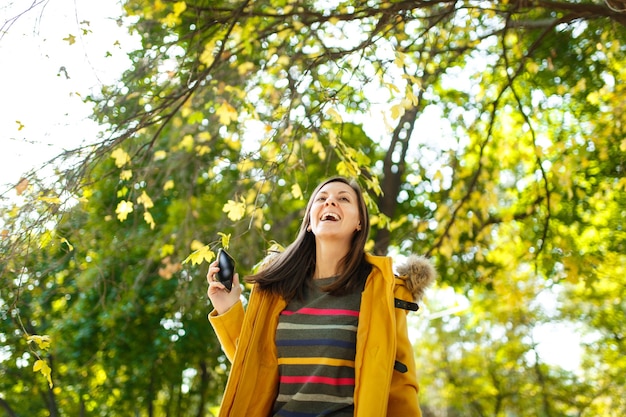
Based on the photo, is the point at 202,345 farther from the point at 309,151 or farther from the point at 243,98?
the point at 243,98

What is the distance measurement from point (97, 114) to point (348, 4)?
1589mm

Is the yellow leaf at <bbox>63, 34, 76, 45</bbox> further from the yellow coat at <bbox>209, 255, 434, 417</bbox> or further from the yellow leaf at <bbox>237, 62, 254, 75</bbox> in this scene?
the yellow leaf at <bbox>237, 62, 254, 75</bbox>

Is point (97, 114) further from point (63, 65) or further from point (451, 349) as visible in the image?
point (451, 349)

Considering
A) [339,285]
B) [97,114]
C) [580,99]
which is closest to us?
[339,285]

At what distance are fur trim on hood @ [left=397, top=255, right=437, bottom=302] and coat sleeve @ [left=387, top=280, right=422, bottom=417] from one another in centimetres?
15

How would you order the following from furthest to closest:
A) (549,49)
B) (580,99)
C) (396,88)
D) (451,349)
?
(451,349) → (580,99) → (549,49) → (396,88)

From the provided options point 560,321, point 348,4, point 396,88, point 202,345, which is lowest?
point 396,88

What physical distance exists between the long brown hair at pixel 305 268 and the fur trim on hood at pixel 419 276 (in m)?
0.18

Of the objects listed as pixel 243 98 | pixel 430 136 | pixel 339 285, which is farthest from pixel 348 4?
pixel 430 136

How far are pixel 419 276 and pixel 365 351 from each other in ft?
1.28

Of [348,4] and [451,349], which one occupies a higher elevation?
[451,349]

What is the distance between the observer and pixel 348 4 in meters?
4.18

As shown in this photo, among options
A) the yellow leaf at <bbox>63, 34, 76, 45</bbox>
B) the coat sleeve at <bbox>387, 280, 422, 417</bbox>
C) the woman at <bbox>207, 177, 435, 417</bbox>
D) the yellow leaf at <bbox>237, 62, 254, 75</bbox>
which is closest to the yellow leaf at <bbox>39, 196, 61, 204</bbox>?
the yellow leaf at <bbox>63, 34, 76, 45</bbox>

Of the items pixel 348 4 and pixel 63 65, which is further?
pixel 348 4
